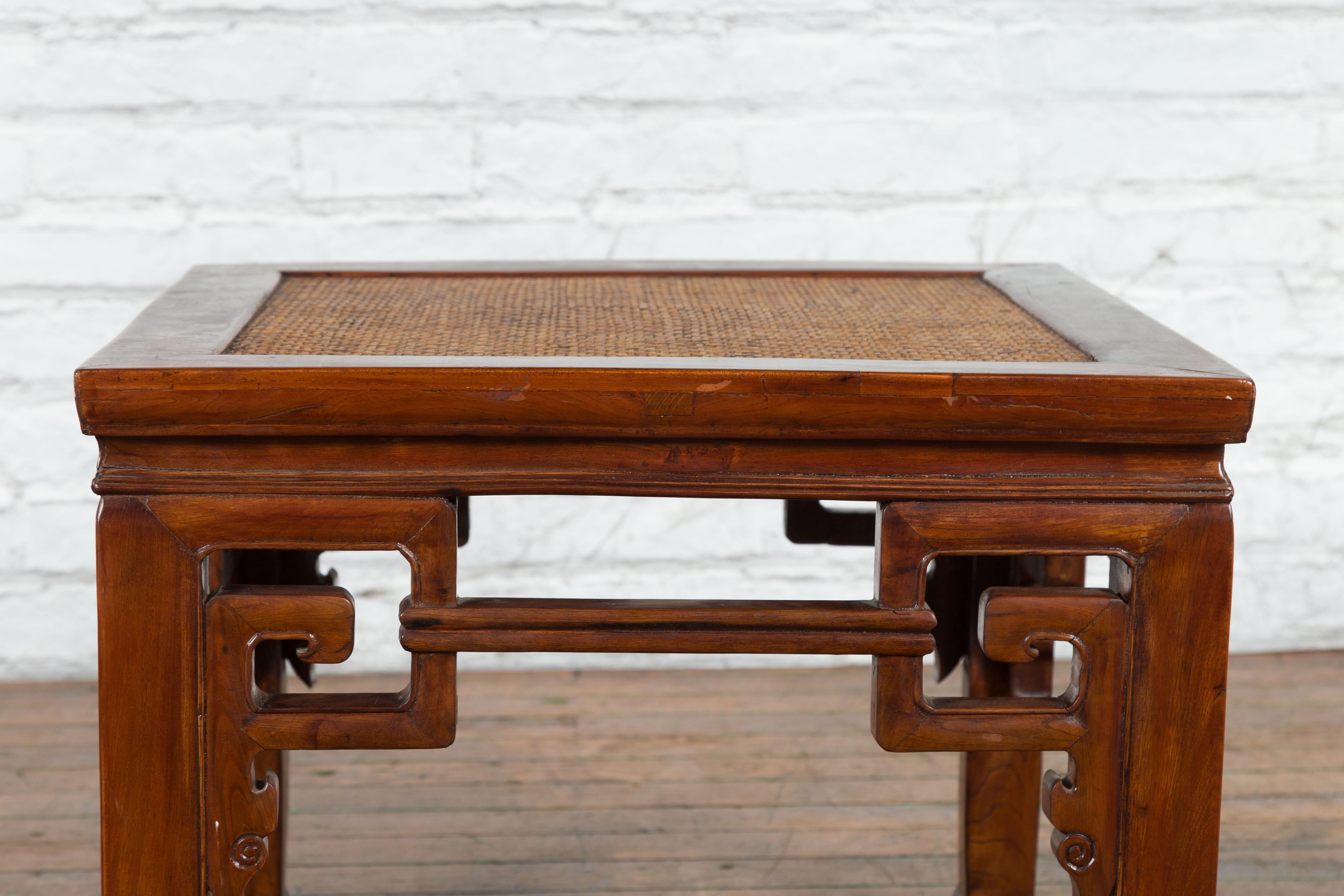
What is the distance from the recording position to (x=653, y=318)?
99 cm

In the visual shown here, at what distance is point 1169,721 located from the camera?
81 centimetres

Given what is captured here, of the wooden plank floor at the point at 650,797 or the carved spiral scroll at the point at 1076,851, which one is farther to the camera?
the wooden plank floor at the point at 650,797

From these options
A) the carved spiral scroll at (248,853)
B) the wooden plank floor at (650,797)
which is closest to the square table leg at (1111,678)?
the carved spiral scroll at (248,853)

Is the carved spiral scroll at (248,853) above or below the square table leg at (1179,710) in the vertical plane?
below

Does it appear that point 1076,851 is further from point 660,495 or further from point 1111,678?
point 660,495

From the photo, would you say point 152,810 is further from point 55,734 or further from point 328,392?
point 55,734

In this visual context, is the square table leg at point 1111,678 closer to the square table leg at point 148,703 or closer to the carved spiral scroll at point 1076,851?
the carved spiral scroll at point 1076,851

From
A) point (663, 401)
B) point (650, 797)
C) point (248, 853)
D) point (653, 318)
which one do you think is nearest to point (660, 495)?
point (663, 401)

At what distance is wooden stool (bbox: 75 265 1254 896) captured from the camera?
783 millimetres

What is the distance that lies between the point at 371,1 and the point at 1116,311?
Answer: 47.5 inches

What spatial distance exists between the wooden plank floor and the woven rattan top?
0.61 m

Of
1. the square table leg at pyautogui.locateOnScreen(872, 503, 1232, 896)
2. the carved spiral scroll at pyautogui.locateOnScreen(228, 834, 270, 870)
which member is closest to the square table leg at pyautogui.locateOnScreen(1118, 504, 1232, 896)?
the square table leg at pyautogui.locateOnScreen(872, 503, 1232, 896)

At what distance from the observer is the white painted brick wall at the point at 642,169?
1838mm

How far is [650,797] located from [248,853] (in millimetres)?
798
